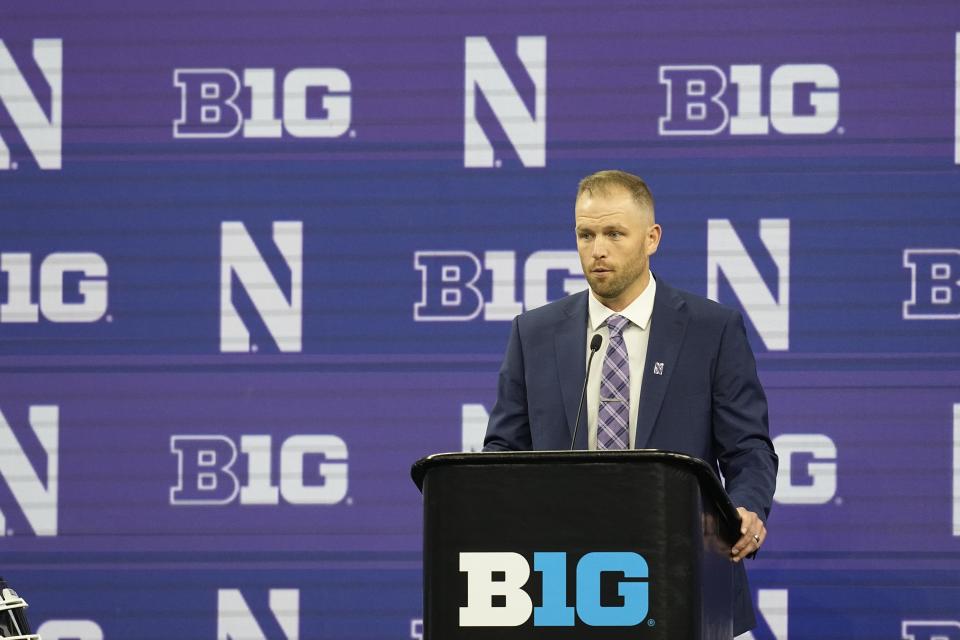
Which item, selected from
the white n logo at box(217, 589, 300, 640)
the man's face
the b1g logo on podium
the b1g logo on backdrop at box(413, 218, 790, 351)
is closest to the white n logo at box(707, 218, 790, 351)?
the b1g logo on backdrop at box(413, 218, 790, 351)

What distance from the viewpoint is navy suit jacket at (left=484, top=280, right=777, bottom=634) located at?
3.04 m

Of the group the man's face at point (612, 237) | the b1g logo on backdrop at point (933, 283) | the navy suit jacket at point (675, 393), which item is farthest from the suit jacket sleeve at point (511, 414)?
the b1g logo on backdrop at point (933, 283)

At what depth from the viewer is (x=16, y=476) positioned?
15.1ft

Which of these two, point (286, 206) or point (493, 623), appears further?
point (286, 206)

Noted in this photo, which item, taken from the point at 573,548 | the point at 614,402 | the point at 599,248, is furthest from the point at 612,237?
the point at 573,548

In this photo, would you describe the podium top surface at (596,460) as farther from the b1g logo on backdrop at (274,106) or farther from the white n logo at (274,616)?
the b1g logo on backdrop at (274,106)

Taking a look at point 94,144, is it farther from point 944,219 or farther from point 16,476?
point 944,219

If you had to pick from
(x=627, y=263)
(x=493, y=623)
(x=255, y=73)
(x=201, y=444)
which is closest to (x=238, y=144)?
(x=255, y=73)

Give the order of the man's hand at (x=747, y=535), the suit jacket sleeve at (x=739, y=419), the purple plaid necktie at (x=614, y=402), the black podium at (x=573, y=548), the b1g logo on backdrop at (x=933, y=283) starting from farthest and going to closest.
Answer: the b1g logo on backdrop at (x=933, y=283) → the purple plaid necktie at (x=614, y=402) → the suit jacket sleeve at (x=739, y=419) → the man's hand at (x=747, y=535) → the black podium at (x=573, y=548)

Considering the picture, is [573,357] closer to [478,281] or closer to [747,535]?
[747,535]

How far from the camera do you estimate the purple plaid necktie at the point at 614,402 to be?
10.0 feet

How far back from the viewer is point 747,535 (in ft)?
8.63

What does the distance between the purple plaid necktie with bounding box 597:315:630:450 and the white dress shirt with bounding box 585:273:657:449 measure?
13mm

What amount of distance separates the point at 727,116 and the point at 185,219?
181cm
